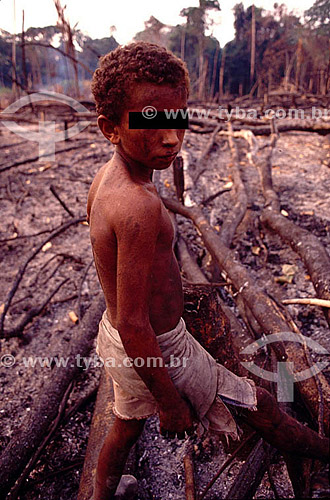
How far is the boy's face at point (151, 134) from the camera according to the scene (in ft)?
3.07

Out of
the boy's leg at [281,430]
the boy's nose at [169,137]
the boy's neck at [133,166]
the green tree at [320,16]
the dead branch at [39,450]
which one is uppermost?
the green tree at [320,16]

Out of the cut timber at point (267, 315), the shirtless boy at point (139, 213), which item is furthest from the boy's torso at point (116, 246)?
the cut timber at point (267, 315)

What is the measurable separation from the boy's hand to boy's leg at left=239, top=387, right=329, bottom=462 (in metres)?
0.26

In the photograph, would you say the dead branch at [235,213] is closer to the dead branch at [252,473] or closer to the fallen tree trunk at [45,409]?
the fallen tree trunk at [45,409]

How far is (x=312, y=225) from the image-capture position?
3.60 m

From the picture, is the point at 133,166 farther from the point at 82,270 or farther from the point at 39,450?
the point at 82,270

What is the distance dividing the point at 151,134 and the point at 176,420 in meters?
0.91

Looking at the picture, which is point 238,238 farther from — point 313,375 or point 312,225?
point 313,375

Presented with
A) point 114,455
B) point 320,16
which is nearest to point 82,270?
point 114,455

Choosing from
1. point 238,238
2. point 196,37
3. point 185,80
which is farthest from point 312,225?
point 196,37

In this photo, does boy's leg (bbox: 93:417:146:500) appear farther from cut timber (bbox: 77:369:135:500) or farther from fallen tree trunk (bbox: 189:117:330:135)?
fallen tree trunk (bbox: 189:117:330:135)

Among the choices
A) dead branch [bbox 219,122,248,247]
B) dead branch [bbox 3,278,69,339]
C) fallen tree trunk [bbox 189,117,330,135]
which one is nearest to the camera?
dead branch [bbox 3,278,69,339]

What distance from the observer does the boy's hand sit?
1076 mm

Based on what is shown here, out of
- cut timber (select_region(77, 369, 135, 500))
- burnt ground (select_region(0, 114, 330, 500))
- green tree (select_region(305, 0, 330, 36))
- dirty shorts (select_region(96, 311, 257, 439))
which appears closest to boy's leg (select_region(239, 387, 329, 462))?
Result: dirty shorts (select_region(96, 311, 257, 439))
